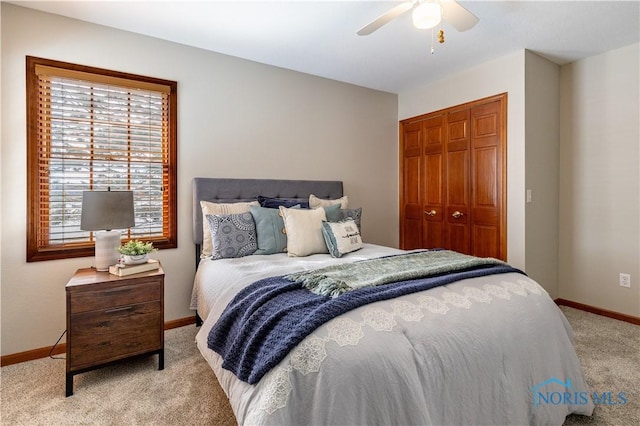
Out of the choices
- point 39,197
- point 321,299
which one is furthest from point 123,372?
point 321,299

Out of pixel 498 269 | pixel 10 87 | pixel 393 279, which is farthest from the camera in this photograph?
pixel 10 87

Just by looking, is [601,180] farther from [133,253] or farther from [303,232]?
[133,253]

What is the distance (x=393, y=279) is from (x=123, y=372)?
1.90m

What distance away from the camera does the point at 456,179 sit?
149 inches

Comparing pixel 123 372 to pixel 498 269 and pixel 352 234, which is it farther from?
pixel 498 269

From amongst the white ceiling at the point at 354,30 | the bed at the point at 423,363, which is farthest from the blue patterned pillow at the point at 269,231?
the white ceiling at the point at 354,30

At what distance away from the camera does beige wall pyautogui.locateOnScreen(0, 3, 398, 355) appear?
7.79 ft

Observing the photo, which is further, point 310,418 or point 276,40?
point 276,40

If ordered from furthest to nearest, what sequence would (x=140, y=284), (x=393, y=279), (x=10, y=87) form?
(x=10, y=87) < (x=140, y=284) < (x=393, y=279)

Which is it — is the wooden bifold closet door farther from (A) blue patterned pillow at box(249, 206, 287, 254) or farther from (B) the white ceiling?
(A) blue patterned pillow at box(249, 206, 287, 254)

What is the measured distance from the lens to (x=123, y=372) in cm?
223

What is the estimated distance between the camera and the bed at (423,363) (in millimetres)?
1146

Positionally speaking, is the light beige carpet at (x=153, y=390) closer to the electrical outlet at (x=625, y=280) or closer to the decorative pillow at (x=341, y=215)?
the electrical outlet at (x=625, y=280)

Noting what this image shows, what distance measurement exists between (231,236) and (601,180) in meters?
3.55
